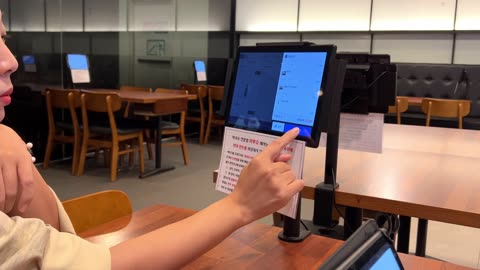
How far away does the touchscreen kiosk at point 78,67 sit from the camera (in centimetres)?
487

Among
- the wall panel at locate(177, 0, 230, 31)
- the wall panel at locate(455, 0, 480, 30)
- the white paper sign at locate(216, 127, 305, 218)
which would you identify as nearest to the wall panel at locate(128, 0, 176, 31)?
the wall panel at locate(177, 0, 230, 31)

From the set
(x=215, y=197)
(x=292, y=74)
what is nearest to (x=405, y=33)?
(x=215, y=197)

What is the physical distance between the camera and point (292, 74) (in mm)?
1026

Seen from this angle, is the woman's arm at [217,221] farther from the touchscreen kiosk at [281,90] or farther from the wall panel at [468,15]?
the wall panel at [468,15]

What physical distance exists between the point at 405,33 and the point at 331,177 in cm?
577

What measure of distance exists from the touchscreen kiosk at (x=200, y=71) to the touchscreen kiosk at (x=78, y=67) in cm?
211

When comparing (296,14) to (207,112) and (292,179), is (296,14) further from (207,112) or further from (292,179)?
(292,179)

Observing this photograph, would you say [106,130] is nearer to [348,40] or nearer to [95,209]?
[95,209]

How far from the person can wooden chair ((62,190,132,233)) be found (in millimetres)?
442

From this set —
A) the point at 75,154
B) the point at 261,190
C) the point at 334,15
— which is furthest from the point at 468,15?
the point at 261,190

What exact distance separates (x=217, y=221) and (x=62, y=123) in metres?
4.32

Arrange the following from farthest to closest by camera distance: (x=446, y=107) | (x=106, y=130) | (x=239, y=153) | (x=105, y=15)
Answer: (x=105, y=15) < (x=446, y=107) < (x=106, y=130) < (x=239, y=153)

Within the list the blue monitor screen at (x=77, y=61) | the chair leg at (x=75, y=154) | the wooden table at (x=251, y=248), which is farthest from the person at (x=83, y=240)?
the blue monitor screen at (x=77, y=61)

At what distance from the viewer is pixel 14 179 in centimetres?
63
